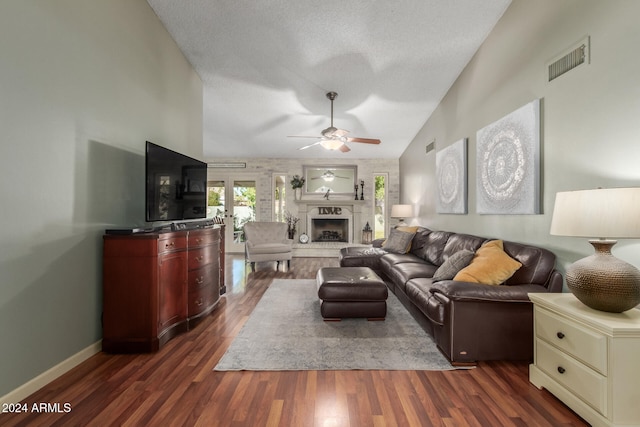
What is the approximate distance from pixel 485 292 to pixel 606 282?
699 millimetres

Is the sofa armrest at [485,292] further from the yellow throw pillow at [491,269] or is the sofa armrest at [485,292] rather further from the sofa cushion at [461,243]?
the sofa cushion at [461,243]

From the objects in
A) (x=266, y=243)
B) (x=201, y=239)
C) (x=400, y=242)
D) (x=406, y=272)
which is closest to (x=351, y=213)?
(x=266, y=243)

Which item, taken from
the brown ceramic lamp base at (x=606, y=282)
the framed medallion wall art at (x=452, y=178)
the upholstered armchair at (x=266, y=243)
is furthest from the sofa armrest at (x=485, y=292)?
the upholstered armchair at (x=266, y=243)

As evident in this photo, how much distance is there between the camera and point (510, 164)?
2918 mm

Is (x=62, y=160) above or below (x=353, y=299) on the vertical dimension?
above

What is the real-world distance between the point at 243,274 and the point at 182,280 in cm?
251

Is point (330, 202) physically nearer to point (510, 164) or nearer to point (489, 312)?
point (510, 164)

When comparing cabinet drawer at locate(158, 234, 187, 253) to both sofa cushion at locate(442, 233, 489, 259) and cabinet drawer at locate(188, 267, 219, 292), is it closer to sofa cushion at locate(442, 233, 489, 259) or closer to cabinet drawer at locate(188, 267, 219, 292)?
cabinet drawer at locate(188, 267, 219, 292)

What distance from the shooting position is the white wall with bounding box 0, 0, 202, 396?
65.1 inches

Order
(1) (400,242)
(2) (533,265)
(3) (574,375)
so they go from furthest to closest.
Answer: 1. (1) (400,242)
2. (2) (533,265)
3. (3) (574,375)

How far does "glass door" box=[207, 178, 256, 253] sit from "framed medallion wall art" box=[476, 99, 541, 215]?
5858 millimetres

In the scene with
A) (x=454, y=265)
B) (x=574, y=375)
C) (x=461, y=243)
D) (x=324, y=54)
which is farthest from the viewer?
(x=324, y=54)

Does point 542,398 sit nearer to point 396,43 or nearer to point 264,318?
point 264,318

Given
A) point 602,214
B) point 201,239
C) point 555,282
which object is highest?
point 602,214
